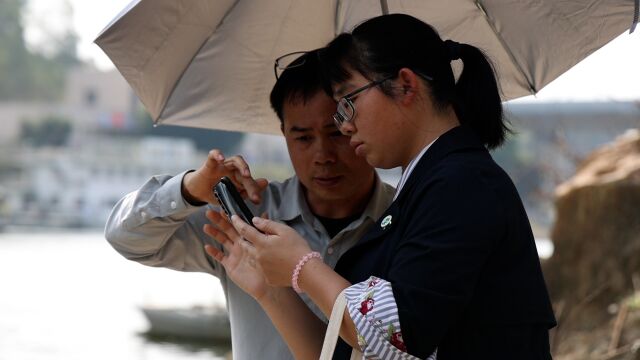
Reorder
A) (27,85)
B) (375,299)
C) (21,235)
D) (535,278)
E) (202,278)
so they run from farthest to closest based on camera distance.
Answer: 1. (27,85)
2. (21,235)
3. (202,278)
4. (535,278)
5. (375,299)

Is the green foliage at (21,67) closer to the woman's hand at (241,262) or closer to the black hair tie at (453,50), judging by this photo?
the woman's hand at (241,262)

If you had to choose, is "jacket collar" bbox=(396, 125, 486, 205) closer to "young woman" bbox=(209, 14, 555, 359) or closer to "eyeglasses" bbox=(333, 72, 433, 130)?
"young woman" bbox=(209, 14, 555, 359)

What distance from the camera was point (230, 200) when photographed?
2059 millimetres

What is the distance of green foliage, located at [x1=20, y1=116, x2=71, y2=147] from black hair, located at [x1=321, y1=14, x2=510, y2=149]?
5995 cm

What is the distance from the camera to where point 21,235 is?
5734 cm

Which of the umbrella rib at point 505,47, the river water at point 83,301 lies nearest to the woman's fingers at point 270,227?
the umbrella rib at point 505,47

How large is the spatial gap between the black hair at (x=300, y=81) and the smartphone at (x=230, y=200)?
0.45 metres

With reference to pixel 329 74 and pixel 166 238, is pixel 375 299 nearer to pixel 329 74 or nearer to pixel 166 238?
pixel 329 74

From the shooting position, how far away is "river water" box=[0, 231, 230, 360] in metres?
19.4

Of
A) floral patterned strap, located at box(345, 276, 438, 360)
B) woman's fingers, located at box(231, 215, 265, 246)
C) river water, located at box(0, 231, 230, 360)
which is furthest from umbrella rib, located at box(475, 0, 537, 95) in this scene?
river water, located at box(0, 231, 230, 360)

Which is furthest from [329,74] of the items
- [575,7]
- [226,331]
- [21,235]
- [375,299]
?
[21,235]

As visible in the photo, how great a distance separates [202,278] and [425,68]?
34.9m

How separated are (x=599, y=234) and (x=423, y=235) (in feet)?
18.8

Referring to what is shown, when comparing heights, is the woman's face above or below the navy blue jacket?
above
